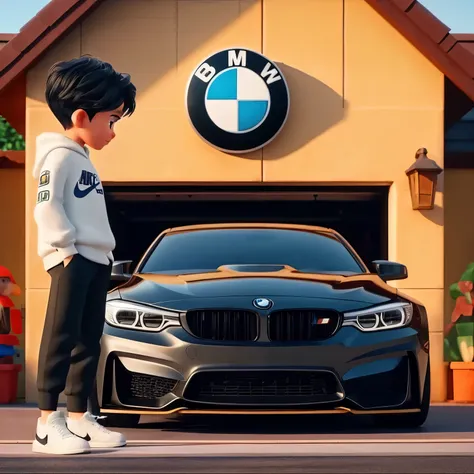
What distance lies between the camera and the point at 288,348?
6.95 metres

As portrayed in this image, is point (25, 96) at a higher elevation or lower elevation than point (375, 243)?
higher

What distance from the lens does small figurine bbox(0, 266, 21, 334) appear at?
12.0 metres

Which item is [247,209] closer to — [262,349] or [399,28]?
[399,28]

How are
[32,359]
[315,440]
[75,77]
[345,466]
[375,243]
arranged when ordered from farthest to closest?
[375,243], [32,359], [315,440], [75,77], [345,466]

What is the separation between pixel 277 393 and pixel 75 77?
2.23 meters

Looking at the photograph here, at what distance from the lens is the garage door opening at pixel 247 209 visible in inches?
510

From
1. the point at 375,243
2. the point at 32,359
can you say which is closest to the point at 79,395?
the point at 32,359

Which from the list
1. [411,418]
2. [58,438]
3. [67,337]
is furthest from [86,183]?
[411,418]

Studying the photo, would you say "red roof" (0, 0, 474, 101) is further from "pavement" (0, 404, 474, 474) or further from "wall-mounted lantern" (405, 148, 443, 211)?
"pavement" (0, 404, 474, 474)

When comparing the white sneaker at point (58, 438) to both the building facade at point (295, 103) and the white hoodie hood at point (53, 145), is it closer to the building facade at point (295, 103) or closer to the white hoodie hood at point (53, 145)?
the white hoodie hood at point (53, 145)

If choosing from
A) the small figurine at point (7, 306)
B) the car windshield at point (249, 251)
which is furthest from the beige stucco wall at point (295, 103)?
the car windshield at point (249, 251)

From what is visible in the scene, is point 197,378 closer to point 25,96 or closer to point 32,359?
point 32,359

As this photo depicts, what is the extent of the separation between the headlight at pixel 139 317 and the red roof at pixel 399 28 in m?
5.22

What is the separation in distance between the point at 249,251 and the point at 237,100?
3832 mm
